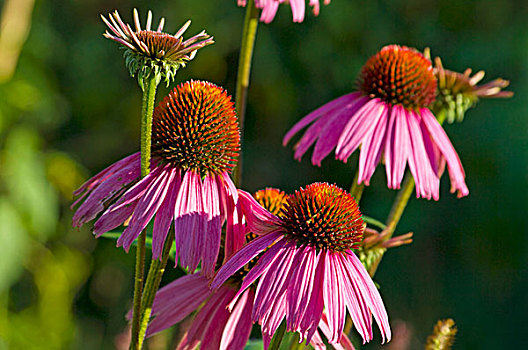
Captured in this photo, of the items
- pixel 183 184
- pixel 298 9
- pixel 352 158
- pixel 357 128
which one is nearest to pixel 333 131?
pixel 357 128

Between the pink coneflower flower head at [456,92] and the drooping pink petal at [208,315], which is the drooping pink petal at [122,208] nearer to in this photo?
the drooping pink petal at [208,315]

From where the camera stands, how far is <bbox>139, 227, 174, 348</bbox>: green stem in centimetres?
48

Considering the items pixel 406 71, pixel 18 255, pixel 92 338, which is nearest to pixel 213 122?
pixel 406 71

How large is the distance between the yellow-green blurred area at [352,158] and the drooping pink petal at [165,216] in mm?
1296

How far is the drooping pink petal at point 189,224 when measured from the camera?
0.47 metres

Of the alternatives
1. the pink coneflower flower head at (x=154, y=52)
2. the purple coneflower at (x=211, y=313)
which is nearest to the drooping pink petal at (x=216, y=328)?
the purple coneflower at (x=211, y=313)

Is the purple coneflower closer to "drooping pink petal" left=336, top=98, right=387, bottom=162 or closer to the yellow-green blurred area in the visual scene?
"drooping pink petal" left=336, top=98, right=387, bottom=162

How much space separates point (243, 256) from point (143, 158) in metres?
0.10

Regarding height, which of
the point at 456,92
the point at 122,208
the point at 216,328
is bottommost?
the point at 216,328

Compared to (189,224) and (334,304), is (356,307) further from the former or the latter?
(189,224)

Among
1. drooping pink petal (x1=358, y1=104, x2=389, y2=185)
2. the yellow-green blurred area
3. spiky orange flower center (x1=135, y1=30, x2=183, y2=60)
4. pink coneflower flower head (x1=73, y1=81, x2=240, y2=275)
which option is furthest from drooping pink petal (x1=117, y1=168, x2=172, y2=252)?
the yellow-green blurred area

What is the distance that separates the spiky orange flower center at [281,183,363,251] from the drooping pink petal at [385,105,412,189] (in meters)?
0.10

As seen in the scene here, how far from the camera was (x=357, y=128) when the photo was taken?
675 mm

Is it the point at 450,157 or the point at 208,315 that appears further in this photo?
the point at 450,157
